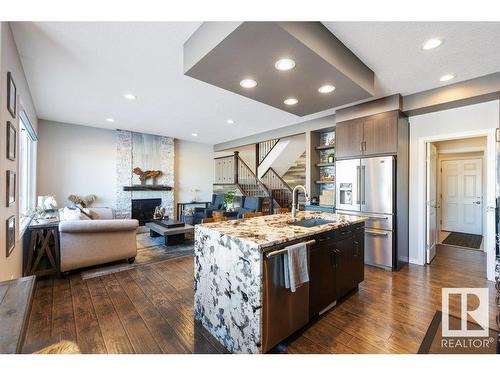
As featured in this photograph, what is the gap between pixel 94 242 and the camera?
10.9 feet

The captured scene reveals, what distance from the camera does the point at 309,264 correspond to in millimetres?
1995

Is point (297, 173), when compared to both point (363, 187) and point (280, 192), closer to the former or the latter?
point (280, 192)

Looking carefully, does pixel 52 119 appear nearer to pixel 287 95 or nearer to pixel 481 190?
pixel 287 95

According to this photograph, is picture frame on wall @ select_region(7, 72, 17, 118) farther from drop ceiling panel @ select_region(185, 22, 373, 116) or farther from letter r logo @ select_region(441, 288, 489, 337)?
letter r logo @ select_region(441, 288, 489, 337)

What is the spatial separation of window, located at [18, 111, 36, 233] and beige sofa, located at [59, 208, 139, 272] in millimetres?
A: 804

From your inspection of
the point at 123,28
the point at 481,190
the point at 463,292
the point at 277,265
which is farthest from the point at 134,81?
the point at 481,190

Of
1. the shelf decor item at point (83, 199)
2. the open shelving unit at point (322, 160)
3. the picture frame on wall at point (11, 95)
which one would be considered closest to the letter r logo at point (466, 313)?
the open shelving unit at point (322, 160)

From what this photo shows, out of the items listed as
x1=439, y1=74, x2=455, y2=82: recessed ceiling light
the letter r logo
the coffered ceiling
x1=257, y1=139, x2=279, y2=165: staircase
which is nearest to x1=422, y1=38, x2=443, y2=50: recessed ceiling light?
the coffered ceiling

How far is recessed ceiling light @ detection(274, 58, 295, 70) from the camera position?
2060mm

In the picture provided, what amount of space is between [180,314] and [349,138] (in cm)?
365

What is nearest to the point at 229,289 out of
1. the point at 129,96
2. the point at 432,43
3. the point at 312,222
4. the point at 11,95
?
the point at 312,222

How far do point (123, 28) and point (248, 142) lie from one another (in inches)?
191
